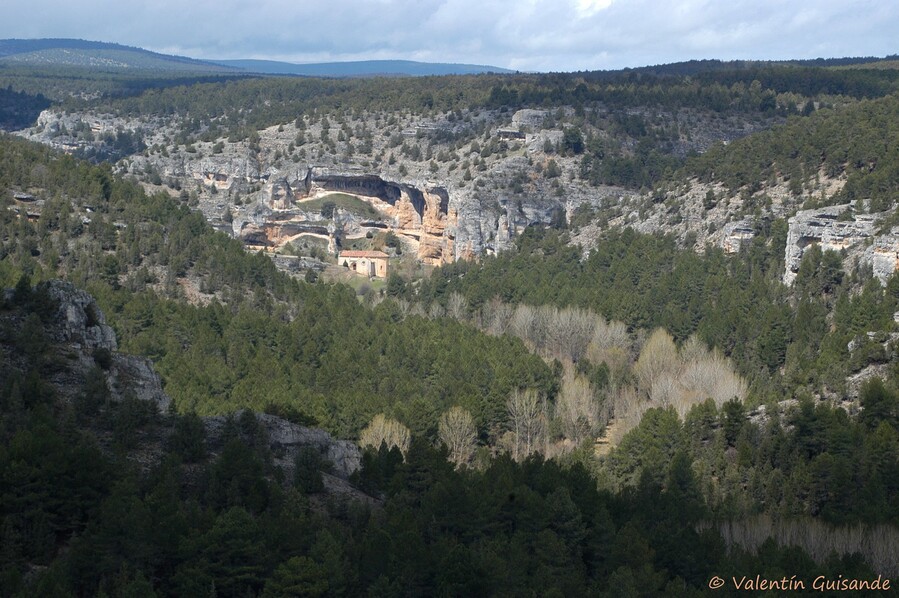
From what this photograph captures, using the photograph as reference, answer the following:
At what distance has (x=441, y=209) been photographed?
119250 mm

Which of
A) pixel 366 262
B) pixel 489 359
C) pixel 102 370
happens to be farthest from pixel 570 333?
pixel 366 262

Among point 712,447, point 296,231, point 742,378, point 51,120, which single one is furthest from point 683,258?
point 51,120

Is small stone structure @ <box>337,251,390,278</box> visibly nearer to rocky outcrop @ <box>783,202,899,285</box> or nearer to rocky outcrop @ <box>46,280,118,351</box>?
rocky outcrop @ <box>783,202,899,285</box>

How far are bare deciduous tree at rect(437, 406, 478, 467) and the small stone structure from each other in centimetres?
5372

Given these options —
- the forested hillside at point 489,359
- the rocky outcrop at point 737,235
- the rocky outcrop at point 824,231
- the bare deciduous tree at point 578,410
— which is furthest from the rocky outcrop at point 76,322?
the rocky outcrop at point 737,235

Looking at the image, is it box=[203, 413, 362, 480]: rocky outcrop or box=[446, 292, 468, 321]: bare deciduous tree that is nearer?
box=[203, 413, 362, 480]: rocky outcrop

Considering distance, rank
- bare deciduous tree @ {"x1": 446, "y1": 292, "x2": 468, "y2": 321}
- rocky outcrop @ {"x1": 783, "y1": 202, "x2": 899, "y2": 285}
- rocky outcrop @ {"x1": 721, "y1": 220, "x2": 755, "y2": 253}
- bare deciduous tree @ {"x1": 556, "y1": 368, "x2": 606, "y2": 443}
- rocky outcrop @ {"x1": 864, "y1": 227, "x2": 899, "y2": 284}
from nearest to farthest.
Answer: bare deciduous tree @ {"x1": 556, "y1": 368, "x2": 606, "y2": 443}, rocky outcrop @ {"x1": 864, "y1": 227, "x2": 899, "y2": 284}, rocky outcrop @ {"x1": 783, "y1": 202, "x2": 899, "y2": 285}, bare deciduous tree @ {"x1": 446, "y1": 292, "x2": 468, "y2": 321}, rocky outcrop @ {"x1": 721, "y1": 220, "x2": 755, "y2": 253}

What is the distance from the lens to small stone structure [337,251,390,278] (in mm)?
112500

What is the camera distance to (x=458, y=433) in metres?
58.4

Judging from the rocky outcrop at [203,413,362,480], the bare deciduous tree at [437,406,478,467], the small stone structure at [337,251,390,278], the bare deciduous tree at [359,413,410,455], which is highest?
the rocky outcrop at [203,413,362,480]

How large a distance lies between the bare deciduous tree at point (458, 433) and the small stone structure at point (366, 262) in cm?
5372

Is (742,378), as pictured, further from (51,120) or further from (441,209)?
(51,120)

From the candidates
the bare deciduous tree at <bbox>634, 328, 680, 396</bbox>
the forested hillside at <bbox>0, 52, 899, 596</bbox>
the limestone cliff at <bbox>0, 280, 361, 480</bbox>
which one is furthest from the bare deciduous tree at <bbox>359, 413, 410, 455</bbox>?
the bare deciduous tree at <bbox>634, 328, 680, 396</bbox>

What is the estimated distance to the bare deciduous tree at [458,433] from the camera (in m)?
57.9
